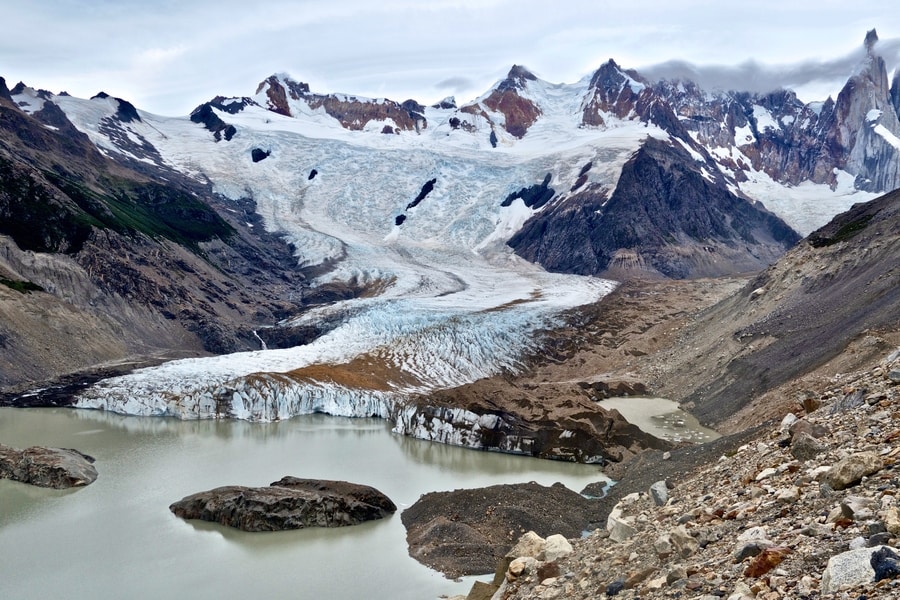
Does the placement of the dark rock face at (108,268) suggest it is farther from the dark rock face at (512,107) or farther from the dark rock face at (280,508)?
the dark rock face at (512,107)

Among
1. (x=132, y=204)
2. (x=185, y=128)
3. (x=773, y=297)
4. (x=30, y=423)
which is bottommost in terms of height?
(x=30, y=423)

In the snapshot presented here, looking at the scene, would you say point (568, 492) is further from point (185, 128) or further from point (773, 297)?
point (185, 128)

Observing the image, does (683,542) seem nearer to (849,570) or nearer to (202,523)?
(849,570)

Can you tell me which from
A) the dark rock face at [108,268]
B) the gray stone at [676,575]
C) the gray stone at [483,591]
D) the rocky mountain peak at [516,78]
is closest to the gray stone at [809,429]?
the gray stone at [676,575]

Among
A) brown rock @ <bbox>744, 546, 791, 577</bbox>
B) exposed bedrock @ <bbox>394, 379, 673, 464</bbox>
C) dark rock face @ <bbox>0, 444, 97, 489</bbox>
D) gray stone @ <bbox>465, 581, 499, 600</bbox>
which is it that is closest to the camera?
brown rock @ <bbox>744, 546, 791, 577</bbox>

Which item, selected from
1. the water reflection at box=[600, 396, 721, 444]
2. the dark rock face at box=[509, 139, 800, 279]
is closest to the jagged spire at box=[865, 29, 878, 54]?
the dark rock face at box=[509, 139, 800, 279]

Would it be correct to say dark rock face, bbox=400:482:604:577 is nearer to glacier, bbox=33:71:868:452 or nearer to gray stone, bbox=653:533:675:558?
gray stone, bbox=653:533:675:558

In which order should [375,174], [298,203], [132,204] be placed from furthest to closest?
[375,174] < [298,203] < [132,204]

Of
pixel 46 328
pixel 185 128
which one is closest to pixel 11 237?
pixel 46 328
